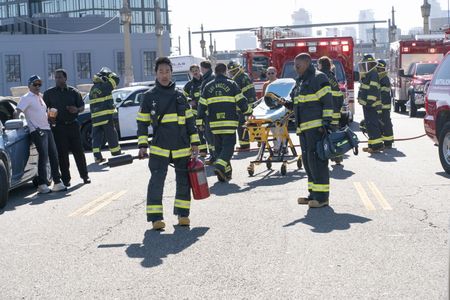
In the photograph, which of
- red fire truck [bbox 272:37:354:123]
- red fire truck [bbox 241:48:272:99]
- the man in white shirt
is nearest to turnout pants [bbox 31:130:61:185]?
the man in white shirt

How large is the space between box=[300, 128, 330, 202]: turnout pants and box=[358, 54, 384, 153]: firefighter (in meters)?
6.54

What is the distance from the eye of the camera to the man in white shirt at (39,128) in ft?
44.2

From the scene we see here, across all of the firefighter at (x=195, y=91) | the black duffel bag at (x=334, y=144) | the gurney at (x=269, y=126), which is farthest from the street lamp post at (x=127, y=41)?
the black duffel bag at (x=334, y=144)

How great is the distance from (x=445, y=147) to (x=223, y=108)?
350cm

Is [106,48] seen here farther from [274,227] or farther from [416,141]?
[274,227]

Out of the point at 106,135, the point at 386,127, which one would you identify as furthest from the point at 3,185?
the point at 386,127

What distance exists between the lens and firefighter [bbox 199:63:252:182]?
13.8m

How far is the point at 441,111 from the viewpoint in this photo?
1403 centimetres

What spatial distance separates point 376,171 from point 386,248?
6.52m

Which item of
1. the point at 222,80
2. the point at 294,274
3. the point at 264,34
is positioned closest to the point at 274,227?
the point at 294,274

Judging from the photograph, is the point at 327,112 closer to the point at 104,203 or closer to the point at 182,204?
the point at 182,204

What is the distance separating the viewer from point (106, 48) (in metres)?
79.4

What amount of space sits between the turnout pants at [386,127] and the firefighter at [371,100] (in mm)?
538

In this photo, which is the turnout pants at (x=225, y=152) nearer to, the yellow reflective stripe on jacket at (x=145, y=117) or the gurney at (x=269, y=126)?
the gurney at (x=269, y=126)
